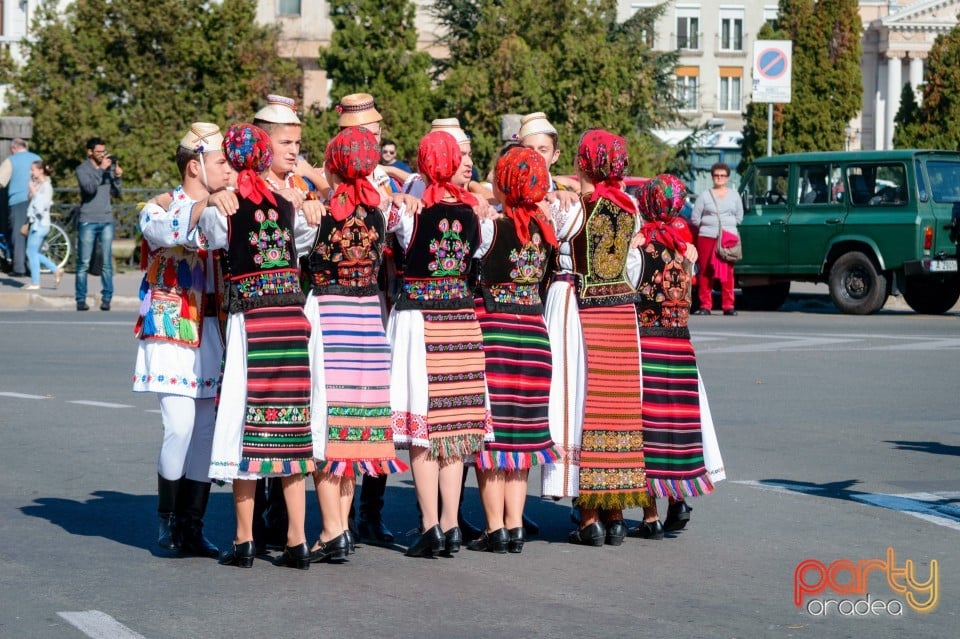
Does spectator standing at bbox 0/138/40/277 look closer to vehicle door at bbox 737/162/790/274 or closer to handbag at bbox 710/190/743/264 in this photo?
handbag at bbox 710/190/743/264

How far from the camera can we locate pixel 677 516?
834cm

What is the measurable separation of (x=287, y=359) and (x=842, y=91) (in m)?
61.0

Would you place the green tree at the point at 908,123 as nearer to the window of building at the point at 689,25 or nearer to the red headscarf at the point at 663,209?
the window of building at the point at 689,25

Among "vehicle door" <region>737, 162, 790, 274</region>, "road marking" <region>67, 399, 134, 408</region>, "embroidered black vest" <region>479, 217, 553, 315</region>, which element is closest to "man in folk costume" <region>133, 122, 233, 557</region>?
"embroidered black vest" <region>479, 217, 553, 315</region>

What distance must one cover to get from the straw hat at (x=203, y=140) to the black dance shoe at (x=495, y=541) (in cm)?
205

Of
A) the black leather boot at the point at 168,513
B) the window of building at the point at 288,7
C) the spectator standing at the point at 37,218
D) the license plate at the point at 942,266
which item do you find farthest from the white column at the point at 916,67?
the black leather boot at the point at 168,513

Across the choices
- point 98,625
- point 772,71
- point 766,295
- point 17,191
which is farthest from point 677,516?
point 772,71

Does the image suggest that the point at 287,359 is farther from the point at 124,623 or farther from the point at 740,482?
the point at 740,482

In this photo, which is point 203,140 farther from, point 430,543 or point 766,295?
point 766,295

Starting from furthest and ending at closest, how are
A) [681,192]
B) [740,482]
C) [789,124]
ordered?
[789,124] → [740,482] → [681,192]

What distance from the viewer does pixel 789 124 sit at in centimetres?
6500

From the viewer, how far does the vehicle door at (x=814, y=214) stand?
22.7 m

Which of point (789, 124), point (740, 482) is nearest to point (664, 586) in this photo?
point (740, 482)

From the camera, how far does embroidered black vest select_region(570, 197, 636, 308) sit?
318 inches
